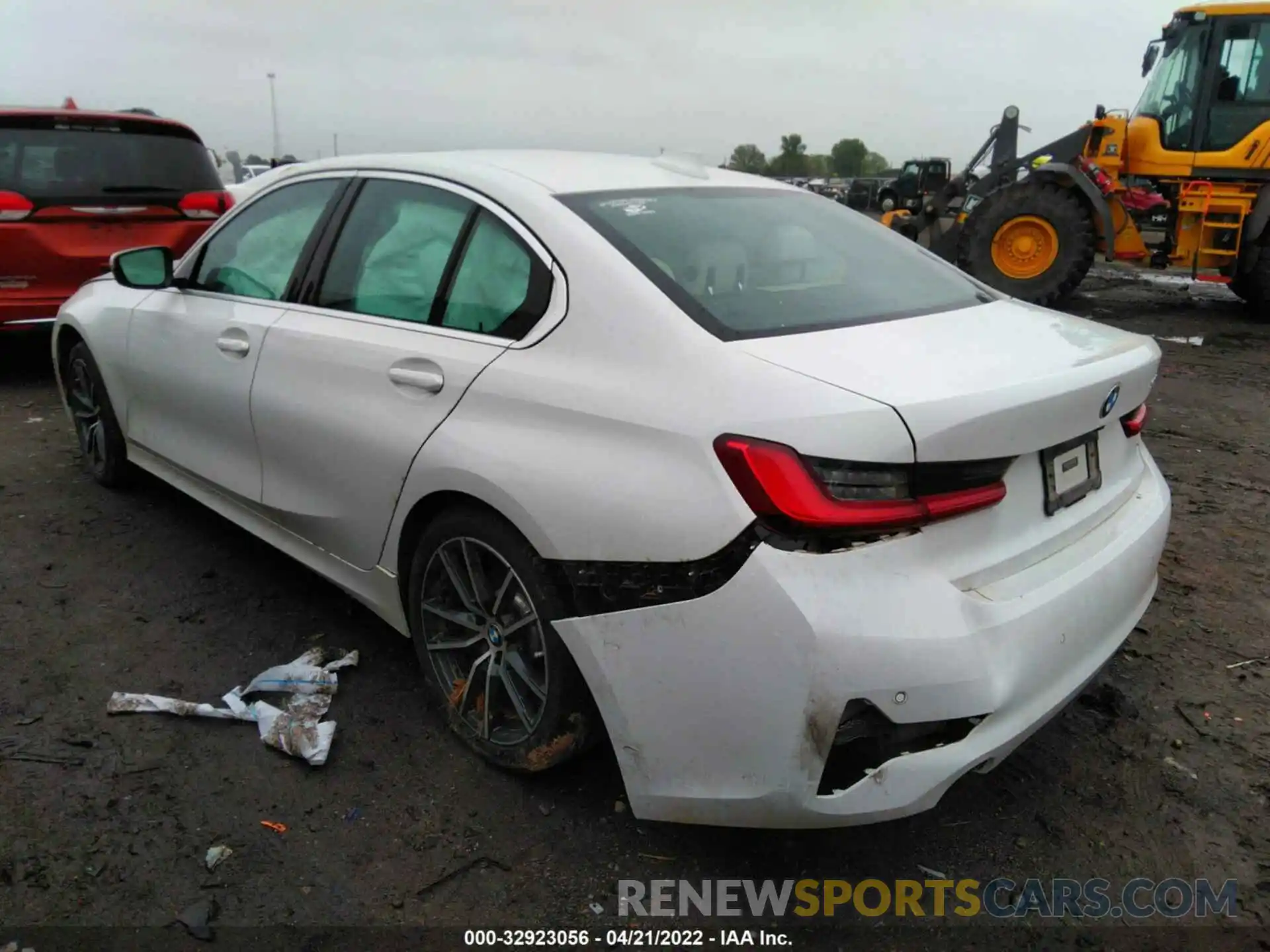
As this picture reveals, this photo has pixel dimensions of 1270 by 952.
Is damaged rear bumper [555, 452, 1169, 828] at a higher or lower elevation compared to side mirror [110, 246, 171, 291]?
lower

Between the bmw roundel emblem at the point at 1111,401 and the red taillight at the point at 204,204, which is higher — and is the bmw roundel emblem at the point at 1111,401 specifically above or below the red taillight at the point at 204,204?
below

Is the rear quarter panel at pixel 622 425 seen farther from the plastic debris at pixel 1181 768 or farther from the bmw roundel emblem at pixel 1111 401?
the plastic debris at pixel 1181 768

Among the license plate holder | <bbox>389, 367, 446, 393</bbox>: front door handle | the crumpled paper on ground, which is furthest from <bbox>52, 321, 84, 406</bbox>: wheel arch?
the license plate holder

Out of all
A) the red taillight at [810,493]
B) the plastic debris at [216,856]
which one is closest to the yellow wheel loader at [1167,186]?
the red taillight at [810,493]

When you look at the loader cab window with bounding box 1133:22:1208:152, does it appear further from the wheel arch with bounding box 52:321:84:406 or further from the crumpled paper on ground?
the crumpled paper on ground

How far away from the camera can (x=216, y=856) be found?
232 centimetres

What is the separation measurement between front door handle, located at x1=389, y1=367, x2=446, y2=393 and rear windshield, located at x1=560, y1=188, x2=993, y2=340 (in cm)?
57

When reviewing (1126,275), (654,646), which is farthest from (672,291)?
(1126,275)

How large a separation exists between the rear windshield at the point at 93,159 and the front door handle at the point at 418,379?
4837 millimetres

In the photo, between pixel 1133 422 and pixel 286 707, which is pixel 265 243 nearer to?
pixel 286 707

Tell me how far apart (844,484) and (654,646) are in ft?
1.74

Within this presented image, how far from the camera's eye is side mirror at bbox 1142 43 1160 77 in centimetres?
1114

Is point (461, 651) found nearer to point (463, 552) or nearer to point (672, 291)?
point (463, 552)

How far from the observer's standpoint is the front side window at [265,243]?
3.31 m
